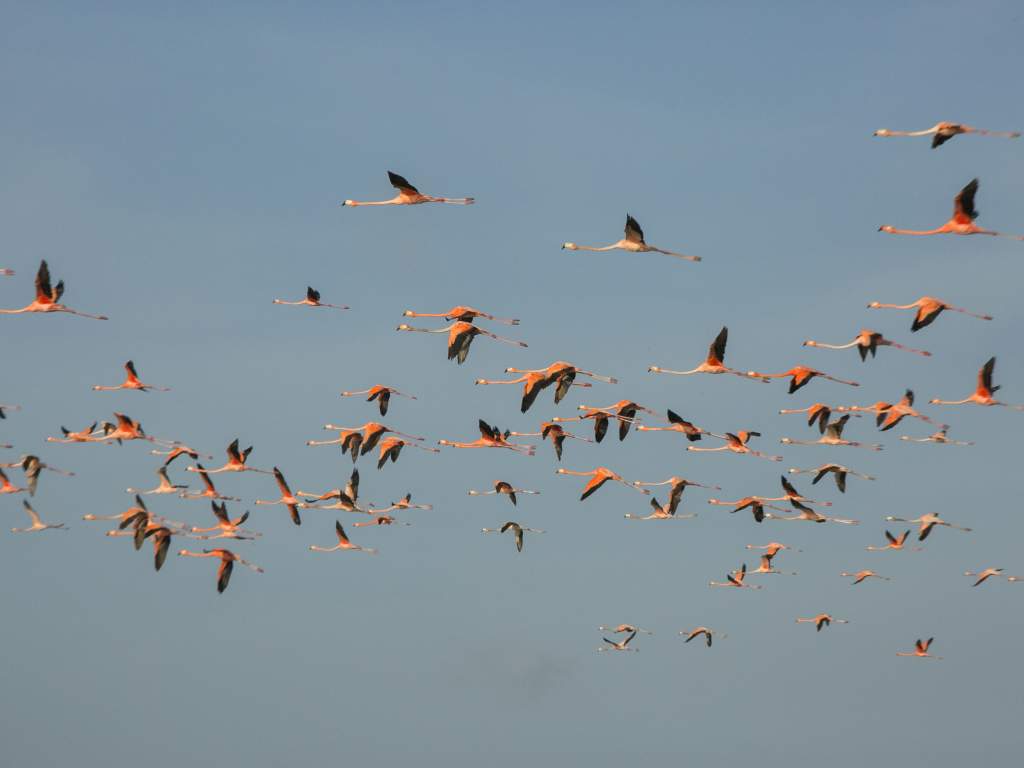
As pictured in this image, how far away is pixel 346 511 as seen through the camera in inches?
2552

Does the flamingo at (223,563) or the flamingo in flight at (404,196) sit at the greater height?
the flamingo in flight at (404,196)

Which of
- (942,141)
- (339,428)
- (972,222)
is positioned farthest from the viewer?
(339,428)

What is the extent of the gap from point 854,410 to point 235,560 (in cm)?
2194

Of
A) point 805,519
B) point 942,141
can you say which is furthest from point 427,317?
point 942,141

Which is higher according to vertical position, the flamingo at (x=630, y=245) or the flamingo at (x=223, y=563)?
the flamingo at (x=630, y=245)

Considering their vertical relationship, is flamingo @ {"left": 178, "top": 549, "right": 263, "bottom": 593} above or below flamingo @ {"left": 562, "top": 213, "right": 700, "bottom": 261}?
below

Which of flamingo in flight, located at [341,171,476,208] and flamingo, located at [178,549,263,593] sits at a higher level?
flamingo in flight, located at [341,171,476,208]

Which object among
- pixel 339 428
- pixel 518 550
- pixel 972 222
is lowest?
pixel 518 550

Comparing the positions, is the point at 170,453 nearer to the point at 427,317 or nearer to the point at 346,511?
the point at 346,511

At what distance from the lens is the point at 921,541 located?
65.1m

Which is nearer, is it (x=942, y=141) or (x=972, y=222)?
(x=942, y=141)

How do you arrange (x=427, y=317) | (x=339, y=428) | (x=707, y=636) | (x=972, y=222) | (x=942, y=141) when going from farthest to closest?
(x=707, y=636), (x=339, y=428), (x=427, y=317), (x=972, y=222), (x=942, y=141)

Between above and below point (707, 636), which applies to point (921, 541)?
above

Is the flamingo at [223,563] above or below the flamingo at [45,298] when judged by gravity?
below
